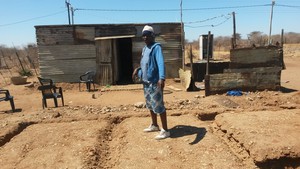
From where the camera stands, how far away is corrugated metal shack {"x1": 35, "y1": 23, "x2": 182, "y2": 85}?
14.7 metres

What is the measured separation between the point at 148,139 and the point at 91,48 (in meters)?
11.0

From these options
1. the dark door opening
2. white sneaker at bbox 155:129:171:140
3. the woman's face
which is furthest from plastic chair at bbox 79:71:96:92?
the woman's face

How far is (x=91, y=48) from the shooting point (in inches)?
587

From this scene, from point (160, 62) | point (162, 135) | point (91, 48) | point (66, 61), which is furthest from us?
point (66, 61)

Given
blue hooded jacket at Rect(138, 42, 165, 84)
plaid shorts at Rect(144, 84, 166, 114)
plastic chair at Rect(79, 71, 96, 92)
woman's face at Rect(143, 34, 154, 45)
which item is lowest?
plastic chair at Rect(79, 71, 96, 92)

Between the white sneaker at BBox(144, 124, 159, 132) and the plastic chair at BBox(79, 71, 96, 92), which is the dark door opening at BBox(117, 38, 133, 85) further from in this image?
the white sneaker at BBox(144, 124, 159, 132)

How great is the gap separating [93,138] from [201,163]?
6.32ft

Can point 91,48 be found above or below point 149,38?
below

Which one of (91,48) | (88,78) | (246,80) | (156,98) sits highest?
(91,48)

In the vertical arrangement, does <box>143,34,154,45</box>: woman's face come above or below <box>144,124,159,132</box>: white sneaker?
above

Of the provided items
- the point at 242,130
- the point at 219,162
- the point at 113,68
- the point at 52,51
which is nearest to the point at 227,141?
the point at 242,130

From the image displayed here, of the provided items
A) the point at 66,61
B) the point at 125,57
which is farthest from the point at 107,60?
the point at 125,57

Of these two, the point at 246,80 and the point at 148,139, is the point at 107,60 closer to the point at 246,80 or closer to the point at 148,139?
the point at 246,80

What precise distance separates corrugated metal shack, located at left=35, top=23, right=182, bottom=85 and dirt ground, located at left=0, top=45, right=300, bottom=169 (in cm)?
809
